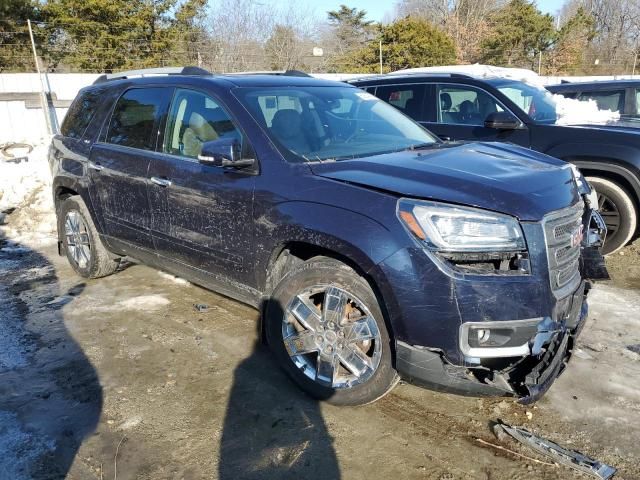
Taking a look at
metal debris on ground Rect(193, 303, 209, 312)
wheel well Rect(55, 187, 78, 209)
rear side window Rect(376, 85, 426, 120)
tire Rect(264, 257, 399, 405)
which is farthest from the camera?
rear side window Rect(376, 85, 426, 120)

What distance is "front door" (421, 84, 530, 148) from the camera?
5.87 meters

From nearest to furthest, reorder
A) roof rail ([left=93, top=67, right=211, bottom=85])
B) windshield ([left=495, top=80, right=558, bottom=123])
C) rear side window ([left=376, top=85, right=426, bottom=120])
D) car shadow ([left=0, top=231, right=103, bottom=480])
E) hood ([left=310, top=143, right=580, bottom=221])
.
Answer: hood ([left=310, top=143, right=580, bottom=221]), car shadow ([left=0, top=231, right=103, bottom=480]), roof rail ([left=93, top=67, right=211, bottom=85]), windshield ([left=495, top=80, right=558, bottom=123]), rear side window ([left=376, top=85, right=426, bottom=120])

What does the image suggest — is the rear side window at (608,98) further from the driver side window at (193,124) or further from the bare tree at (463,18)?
the bare tree at (463,18)

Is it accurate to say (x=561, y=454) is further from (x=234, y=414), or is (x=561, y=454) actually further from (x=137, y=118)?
(x=137, y=118)

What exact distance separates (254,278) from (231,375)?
2.21ft

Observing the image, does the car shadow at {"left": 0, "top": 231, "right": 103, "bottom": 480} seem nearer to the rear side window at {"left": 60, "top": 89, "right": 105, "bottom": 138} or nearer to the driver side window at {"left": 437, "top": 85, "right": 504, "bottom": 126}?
the rear side window at {"left": 60, "top": 89, "right": 105, "bottom": 138}

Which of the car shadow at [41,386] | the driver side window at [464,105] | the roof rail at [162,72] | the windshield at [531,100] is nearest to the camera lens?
the car shadow at [41,386]

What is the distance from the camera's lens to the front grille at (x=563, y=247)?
2.61m

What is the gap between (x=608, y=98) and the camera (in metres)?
7.69

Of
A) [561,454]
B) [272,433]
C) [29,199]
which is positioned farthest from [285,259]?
[29,199]

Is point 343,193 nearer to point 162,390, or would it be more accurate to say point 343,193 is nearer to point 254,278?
point 254,278

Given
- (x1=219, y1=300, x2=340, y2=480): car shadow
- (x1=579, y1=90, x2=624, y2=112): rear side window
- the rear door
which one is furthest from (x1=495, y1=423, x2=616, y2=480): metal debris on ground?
(x1=579, y1=90, x2=624, y2=112): rear side window

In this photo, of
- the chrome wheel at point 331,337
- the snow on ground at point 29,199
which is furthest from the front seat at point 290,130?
the snow on ground at point 29,199

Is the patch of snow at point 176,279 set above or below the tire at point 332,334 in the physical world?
below
